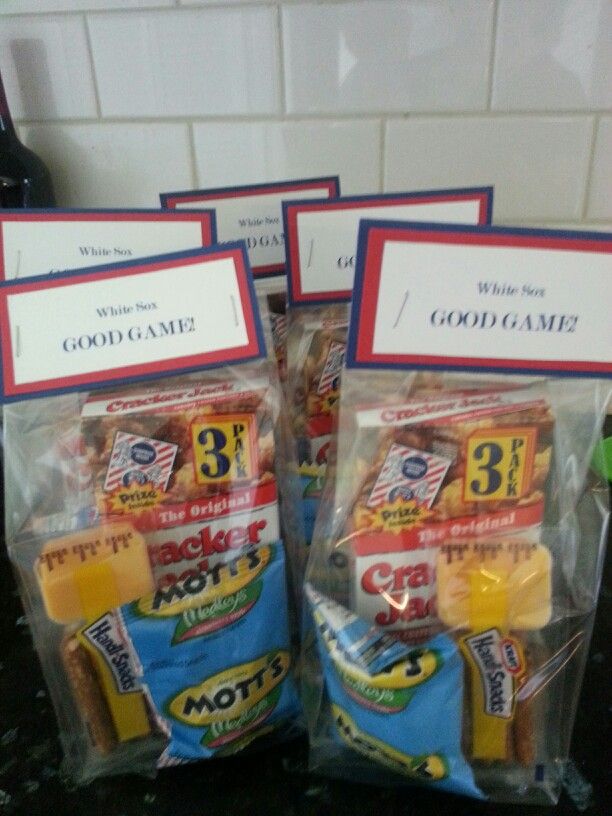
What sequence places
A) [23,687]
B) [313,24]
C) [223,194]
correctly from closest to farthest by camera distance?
[23,687]
[223,194]
[313,24]

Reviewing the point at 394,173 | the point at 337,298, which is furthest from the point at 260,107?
the point at 337,298

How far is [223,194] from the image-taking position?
652 millimetres

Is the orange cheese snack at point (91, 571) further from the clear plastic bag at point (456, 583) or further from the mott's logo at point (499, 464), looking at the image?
the mott's logo at point (499, 464)

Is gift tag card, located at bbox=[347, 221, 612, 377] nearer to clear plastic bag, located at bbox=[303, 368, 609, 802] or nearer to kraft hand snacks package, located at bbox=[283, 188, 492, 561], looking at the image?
clear plastic bag, located at bbox=[303, 368, 609, 802]

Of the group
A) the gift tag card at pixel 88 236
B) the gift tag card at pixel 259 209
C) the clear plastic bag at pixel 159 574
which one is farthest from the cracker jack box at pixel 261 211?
the clear plastic bag at pixel 159 574

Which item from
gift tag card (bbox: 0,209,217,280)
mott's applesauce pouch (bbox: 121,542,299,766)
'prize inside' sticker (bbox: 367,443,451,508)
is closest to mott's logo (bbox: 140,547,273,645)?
mott's applesauce pouch (bbox: 121,542,299,766)

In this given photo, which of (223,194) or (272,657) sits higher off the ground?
(223,194)

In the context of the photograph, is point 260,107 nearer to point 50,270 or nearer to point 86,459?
point 50,270

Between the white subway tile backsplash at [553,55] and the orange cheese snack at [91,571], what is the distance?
0.66m

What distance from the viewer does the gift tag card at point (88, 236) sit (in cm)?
54

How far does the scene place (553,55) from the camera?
76 centimetres

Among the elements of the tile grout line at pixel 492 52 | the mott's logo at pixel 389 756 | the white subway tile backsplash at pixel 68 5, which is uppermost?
the white subway tile backsplash at pixel 68 5

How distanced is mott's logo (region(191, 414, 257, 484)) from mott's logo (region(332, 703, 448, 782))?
0.17m

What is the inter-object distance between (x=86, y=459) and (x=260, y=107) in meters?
0.54
